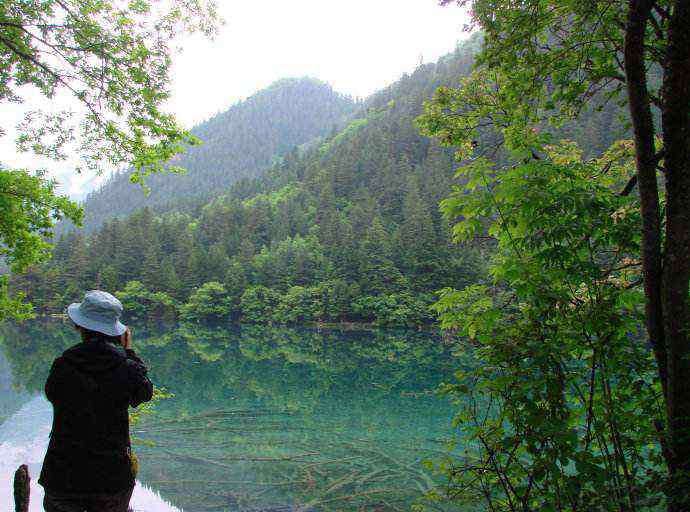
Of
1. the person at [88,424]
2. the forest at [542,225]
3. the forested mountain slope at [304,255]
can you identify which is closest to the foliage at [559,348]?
the forest at [542,225]

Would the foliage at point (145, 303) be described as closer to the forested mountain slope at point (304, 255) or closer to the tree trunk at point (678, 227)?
the forested mountain slope at point (304, 255)

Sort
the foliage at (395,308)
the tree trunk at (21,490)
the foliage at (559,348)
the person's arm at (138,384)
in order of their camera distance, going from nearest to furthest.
→ the person's arm at (138,384), the foliage at (559,348), the tree trunk at (21,490), the foliage at (395,308)

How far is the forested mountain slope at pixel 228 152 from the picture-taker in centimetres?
14300

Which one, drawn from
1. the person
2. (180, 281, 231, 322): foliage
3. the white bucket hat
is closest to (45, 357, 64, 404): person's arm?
the person

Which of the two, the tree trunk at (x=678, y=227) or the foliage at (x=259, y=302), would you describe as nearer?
the tree trunk at (x=678, y=227)

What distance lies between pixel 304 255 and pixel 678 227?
2215 inches

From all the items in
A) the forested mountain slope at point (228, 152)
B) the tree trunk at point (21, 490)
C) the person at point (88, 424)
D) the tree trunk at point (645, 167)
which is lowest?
the tree trunk at point (21, 490)

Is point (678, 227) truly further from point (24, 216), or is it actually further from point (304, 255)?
point (304, 255)

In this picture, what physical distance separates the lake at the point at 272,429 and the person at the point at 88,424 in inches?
82.5

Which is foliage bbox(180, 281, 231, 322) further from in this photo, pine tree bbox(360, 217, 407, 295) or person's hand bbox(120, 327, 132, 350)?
person's hand bbox(120, 327, 132, 350)

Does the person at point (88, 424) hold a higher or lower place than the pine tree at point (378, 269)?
lower

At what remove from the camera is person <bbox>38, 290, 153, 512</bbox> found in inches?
92.9

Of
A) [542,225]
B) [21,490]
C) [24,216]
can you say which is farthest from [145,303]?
[542,225]

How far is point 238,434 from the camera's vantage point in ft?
44.8
